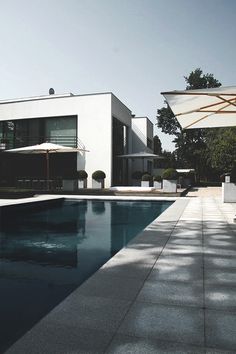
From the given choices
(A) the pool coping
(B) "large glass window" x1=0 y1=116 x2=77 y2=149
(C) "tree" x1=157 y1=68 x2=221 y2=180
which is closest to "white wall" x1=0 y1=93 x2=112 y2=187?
(B) "large glass window" x1=0 y1=116 x2=77 y2=149

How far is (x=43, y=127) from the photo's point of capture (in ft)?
87.0

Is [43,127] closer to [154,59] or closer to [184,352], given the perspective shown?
[154,59]

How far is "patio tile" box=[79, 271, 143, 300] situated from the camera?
3562mm

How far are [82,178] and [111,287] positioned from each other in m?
19.4

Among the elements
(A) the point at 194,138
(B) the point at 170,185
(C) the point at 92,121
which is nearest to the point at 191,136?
(A) the point at 194,138

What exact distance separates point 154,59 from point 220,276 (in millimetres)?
11773

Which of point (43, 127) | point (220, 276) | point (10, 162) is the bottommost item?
point (220, 276)

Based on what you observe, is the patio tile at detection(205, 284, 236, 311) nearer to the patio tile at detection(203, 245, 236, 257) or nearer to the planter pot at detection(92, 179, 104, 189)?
the patio tile at detection(203, 245, 236, 257)

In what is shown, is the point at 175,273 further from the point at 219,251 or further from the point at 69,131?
the point at 69,131

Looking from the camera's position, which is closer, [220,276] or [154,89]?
[220,276]

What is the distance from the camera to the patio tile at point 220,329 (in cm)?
247

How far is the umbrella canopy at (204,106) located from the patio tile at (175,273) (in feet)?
13.0

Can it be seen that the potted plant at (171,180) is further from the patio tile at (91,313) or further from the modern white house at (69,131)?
the patio tile at (91,313)

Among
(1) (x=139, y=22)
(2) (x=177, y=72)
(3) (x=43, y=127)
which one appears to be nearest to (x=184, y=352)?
(1) (x=139, y=22)
